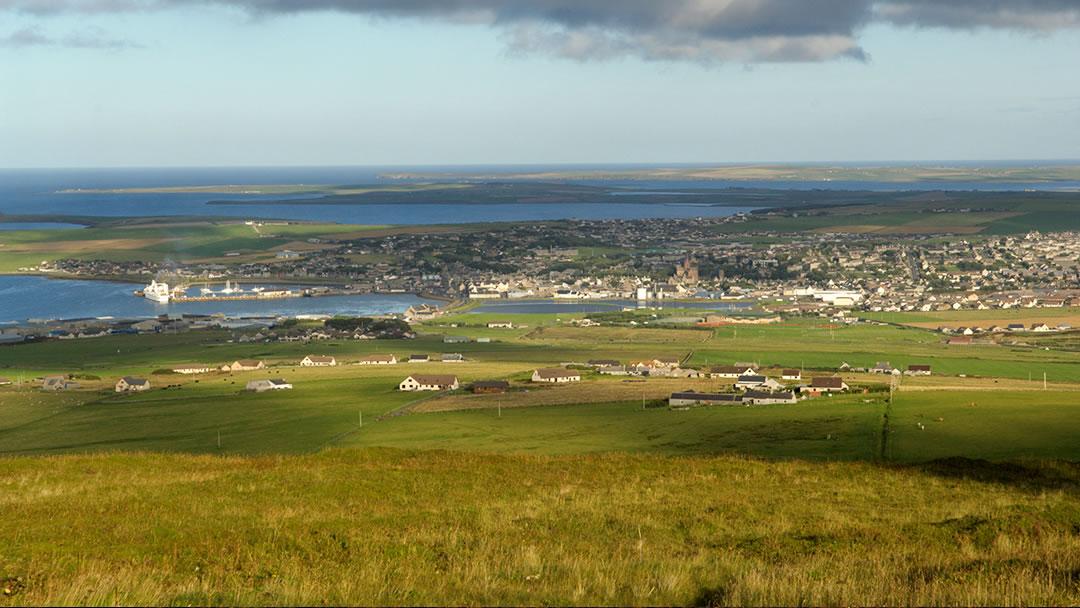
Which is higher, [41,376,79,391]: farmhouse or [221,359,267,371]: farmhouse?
[41,376,79,391]: farmhouse

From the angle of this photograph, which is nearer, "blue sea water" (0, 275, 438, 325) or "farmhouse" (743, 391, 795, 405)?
"farmhouse" (743, 391, 795, 405)

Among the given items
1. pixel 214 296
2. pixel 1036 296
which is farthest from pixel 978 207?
pixel 214 296

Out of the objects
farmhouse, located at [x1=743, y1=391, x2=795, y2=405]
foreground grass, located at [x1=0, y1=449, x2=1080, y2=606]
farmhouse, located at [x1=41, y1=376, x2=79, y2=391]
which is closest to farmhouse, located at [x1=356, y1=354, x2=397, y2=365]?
farmhouse, located at [x1=41, y1=376, x2=79, y2=391]

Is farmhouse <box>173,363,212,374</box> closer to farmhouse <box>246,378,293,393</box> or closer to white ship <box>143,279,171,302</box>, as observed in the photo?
farmhouse <box>246,378,293,393</box>

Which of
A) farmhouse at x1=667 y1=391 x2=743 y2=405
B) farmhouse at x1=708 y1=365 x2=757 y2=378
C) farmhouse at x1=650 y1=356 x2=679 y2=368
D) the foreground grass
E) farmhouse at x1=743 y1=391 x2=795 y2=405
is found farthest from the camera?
farmhouse at x1=650 y1=356 x2=679 y2=368

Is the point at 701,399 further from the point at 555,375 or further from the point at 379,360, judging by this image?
the point at 379,360

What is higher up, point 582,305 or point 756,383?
point 756,383

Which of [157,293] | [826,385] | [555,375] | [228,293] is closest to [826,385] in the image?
[826,385]
